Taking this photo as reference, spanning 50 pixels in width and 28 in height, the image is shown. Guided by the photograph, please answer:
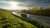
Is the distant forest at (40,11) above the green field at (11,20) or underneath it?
above

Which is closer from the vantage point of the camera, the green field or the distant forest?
the green field

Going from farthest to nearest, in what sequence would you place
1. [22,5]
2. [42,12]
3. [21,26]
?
[22,5] < [42,12] < [21,26]

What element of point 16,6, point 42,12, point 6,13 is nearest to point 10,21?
point 6,13

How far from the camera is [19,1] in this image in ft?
3.26

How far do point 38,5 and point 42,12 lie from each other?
0.35 feet

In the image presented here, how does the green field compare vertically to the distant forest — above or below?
below

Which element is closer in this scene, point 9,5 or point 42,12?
point 42,12

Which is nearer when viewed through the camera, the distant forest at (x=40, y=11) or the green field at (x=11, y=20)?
the green field at (x=11, y=20)

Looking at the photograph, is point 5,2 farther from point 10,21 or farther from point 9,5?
point 10,21

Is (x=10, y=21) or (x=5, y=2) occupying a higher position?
(x=5, y=2)

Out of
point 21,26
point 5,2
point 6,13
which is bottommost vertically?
point 21,26

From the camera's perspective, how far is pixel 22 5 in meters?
0.99

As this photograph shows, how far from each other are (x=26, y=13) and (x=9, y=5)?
9.9 inches

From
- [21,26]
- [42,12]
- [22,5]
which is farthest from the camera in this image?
[22,5]
